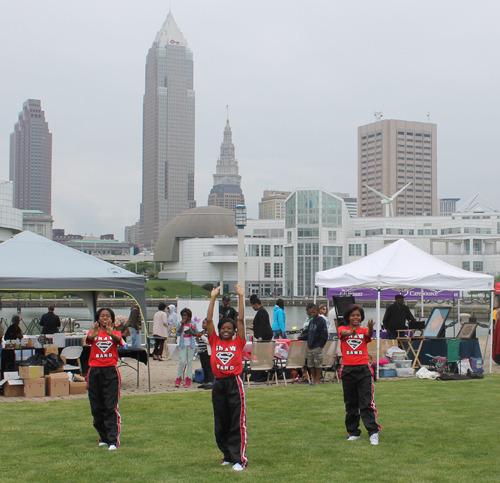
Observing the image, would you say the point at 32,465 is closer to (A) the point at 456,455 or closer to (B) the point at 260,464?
(B) the point at 260,464

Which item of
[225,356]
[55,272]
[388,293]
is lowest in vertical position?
[225,356]

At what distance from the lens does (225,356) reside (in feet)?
19.1

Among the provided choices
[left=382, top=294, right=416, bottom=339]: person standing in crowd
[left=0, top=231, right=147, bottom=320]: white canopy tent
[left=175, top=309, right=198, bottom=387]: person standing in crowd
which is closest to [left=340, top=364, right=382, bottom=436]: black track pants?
[left=175, top=309, right=198, bottom=387]: person standing in crowd

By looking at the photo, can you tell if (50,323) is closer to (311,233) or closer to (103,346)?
(103,346)

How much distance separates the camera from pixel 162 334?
17422 millimetres

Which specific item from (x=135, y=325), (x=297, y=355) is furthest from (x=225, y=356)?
(x=135, y=325)

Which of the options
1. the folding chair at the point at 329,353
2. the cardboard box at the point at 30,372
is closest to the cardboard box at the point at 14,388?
the cardboard box at the point at 30,372

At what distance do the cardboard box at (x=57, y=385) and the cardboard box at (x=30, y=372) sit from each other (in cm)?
16

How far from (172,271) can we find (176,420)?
117 meters

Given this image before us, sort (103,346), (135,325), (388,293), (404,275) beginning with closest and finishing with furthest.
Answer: (103,346) < (404,275) < (135,325) < (388,293)

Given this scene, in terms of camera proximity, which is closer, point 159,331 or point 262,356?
point 262,356

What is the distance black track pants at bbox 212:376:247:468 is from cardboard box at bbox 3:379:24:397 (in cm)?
634

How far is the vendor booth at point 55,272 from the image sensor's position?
39.6 feet

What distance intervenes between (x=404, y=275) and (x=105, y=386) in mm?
8425
